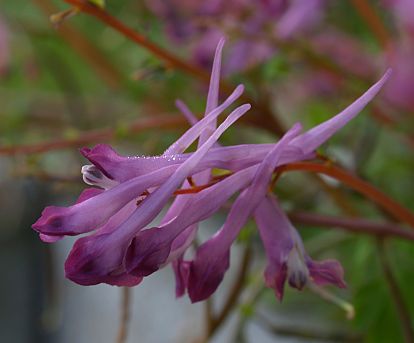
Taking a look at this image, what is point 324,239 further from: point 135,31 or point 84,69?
point 84,69

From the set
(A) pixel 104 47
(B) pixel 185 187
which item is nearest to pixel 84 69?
(A) pixel 104 47

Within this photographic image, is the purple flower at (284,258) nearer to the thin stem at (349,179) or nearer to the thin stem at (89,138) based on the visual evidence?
the thin stem at (349,179)

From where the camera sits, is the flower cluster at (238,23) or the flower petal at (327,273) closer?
the flower petal at (327,273)

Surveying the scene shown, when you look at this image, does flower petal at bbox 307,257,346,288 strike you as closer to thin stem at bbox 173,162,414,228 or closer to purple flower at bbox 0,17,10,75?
thin stem at bbox 173,162,414,228

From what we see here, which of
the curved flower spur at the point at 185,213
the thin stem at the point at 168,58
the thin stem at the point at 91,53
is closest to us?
the curved flower spur at the point at 185,213

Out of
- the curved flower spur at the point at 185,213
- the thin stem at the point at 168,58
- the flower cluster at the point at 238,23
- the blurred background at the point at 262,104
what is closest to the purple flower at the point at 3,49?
the blurred background at the point at 262,104

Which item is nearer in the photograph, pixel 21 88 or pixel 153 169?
pixel 153 169

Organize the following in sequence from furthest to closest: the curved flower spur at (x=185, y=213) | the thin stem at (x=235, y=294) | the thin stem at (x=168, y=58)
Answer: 1. the thin stem at (x=235, y=294)
2. the thin stem at (x=168, y=58)
3. the curved flower spur at (x=185, y=213)
